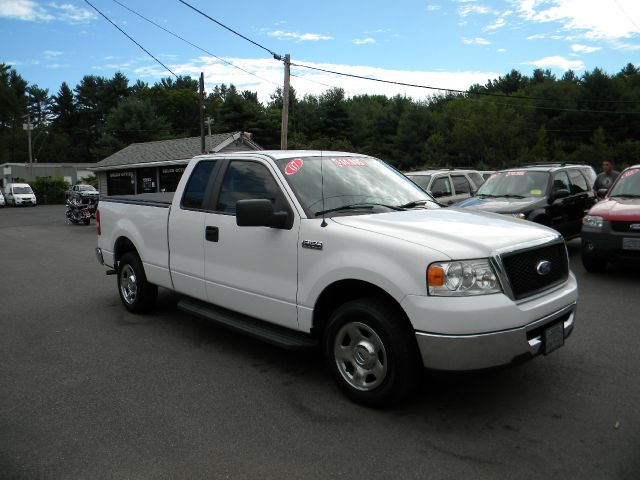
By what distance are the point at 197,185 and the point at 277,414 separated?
257 centimetres

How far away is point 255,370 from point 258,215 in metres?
1.47

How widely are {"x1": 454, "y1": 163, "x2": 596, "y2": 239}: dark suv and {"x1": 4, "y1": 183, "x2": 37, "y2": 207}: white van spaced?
45.4m

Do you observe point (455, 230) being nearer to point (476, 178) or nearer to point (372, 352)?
point (372, 352)

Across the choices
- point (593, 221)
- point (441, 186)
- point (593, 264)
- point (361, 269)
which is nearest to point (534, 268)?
point (361, 269)

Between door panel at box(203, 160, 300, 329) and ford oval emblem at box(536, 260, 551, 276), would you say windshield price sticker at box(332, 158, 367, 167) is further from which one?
ford oval emblem at box(536, 260, 551, 276)

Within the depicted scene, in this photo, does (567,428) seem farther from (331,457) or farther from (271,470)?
(271,470)

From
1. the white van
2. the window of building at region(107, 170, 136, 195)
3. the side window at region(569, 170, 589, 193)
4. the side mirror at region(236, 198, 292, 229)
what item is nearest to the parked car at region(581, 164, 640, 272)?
the side window at region(569, 170, 589, 193)

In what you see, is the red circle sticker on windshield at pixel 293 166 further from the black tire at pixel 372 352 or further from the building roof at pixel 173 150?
the building roof at pixel 173 150

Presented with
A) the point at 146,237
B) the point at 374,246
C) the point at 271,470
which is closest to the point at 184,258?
the point at 146,237

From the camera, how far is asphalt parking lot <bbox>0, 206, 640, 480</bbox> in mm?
3090

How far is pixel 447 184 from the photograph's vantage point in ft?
44.3

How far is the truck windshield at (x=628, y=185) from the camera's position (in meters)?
8.89

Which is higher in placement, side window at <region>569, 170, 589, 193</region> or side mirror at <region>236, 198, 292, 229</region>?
side window at <region>569, 170, 589, 193</region>

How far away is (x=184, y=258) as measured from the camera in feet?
17.6
